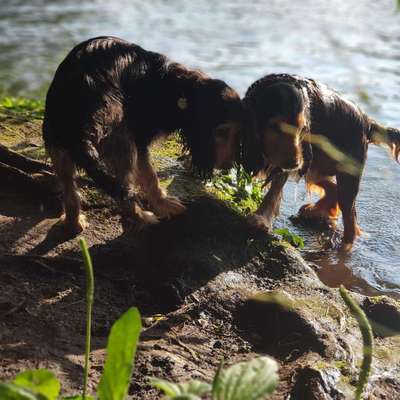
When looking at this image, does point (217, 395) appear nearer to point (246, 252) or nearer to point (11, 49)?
point (246, 252)

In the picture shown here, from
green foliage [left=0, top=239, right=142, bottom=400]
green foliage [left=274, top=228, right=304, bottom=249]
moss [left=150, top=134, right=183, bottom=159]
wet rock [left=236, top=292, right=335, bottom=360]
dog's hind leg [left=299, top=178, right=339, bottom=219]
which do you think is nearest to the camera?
green foliage [left=0, top=239, right=142, bottom=400]

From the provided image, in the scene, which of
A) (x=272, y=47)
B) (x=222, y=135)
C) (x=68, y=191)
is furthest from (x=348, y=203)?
(x=272, y=47)

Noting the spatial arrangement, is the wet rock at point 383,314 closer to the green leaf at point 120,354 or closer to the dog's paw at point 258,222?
→ the dog's paw at point 258,222

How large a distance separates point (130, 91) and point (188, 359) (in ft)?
6.00

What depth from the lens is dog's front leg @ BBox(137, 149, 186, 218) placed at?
4.41 meters

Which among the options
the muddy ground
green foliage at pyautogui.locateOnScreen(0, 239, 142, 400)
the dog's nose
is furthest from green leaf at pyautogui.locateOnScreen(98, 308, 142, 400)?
the dog's nose

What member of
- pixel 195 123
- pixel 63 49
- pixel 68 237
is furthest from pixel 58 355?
pixel 63 49

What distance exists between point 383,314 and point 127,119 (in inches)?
73.7

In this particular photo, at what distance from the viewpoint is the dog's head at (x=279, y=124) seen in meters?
4.44

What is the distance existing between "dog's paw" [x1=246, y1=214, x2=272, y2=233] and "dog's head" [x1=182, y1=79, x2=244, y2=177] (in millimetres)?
467

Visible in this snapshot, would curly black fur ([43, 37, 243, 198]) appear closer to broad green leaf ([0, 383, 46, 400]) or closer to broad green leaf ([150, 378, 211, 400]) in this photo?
broad green leaf ([0, 383, 46, 400])

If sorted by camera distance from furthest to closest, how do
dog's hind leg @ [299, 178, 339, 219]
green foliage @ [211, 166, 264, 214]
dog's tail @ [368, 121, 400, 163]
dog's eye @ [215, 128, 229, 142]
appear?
dog's hind leg @ [299, 178, 339, 219] < dog's tail @ [368, 121, 400, 163] < green foliage @ [211, 166, 264, 214] < dog's eye @ [215, 128, 229, 142]

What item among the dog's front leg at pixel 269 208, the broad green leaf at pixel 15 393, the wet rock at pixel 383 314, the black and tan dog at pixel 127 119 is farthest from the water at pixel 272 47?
the broad green leaf at pixel 15 393

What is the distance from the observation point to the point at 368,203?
20.5 feet
